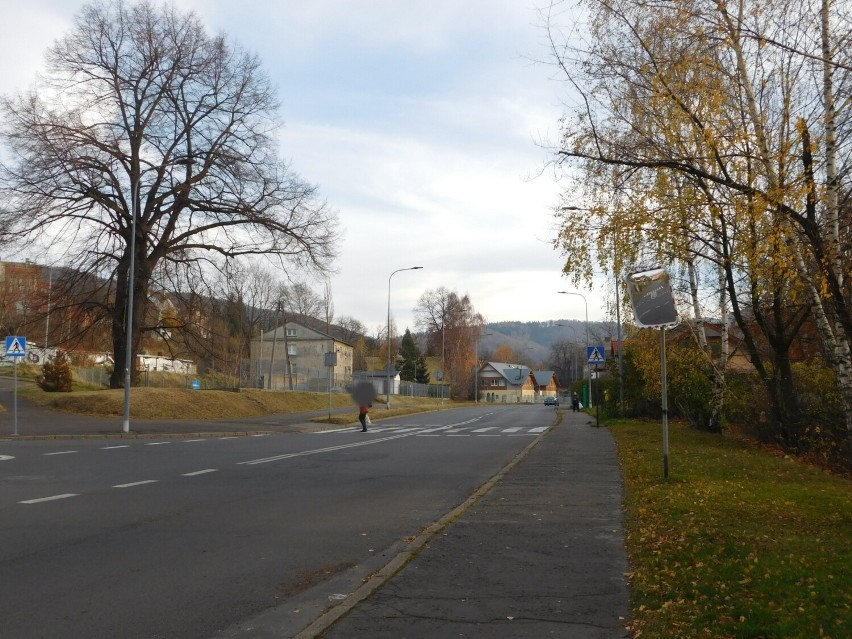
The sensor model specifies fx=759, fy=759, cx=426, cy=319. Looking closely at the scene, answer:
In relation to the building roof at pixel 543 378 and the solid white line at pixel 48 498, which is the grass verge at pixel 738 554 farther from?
the building roof at pixel 543 378

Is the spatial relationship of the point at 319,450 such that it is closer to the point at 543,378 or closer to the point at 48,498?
the point at 48,498

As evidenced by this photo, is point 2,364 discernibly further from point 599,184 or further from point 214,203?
point 599,184

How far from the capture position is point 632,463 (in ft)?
51.0

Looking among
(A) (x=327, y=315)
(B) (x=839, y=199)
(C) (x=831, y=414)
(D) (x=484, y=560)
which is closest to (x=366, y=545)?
(D) (x=484, y=560)

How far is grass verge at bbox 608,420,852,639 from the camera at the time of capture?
15.5ft

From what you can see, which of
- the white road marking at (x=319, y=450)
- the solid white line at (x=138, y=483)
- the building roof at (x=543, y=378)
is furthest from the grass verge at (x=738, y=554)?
the building roof at (x=543, y=378)

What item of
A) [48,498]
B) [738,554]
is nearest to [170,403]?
[48,498]

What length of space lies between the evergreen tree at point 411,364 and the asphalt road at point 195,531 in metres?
92.5

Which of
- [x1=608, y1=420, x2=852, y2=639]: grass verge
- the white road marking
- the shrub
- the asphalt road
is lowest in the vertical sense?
the white road marking

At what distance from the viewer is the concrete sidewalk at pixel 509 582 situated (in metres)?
4.95

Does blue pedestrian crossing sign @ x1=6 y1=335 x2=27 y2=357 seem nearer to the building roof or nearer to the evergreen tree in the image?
the evergreen tree

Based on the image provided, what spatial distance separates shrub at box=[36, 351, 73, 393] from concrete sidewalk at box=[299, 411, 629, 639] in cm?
3432

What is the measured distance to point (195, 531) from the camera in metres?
8.55

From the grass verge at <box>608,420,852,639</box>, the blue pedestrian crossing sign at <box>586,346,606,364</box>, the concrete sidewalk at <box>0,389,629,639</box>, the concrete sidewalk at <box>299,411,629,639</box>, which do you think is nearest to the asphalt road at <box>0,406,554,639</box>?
the concrete sidewalk at <box>0,389,629,639</box>
